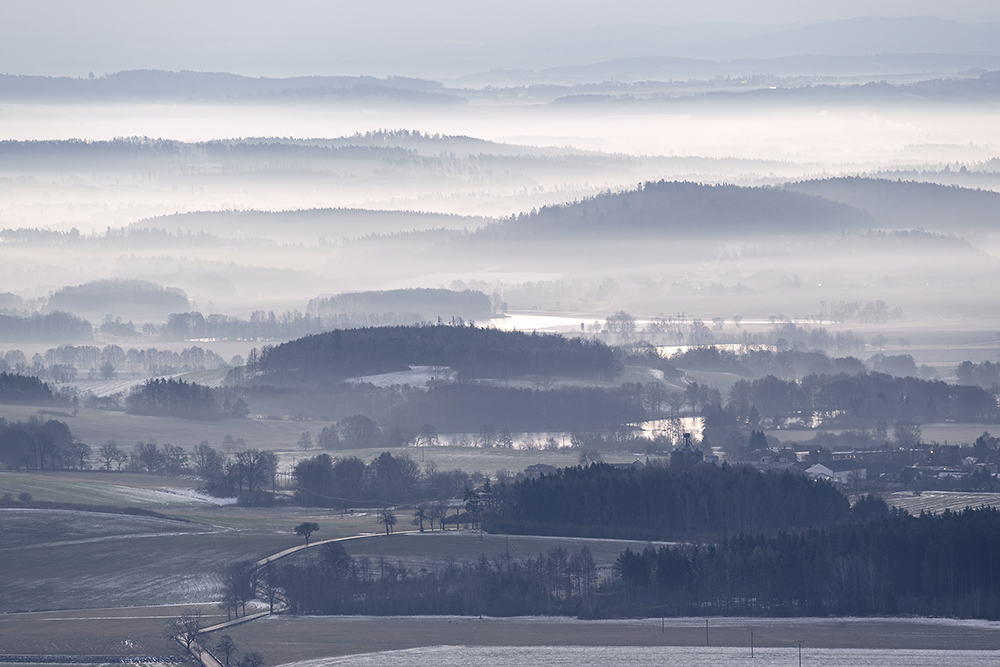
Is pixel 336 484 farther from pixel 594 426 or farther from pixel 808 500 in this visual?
pixel 594 426

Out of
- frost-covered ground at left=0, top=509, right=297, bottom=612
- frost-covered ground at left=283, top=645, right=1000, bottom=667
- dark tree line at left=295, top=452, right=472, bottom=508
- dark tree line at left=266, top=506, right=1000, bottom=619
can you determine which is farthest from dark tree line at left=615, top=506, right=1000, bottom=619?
dark tree line at left=295, top=452, right=472, bottom=508

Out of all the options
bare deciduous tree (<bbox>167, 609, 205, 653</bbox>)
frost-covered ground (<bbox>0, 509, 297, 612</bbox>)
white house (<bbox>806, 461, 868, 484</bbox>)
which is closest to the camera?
bare deciduous tree (<bbox>167, 609, 205, 653</bbox>)

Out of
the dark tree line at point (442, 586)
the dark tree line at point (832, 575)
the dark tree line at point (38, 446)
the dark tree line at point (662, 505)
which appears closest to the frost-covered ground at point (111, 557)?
the dark tree line at point (442, 586)

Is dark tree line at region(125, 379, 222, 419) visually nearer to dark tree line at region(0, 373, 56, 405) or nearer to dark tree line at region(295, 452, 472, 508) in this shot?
dark tree line at region(0, 373, 56, 405)

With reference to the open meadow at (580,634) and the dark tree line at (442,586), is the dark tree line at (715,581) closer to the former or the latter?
the dark tree line at (442,586)

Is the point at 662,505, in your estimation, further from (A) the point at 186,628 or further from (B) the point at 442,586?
(A) the point at 186,628

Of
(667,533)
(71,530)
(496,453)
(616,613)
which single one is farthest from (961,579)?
(496,453)
